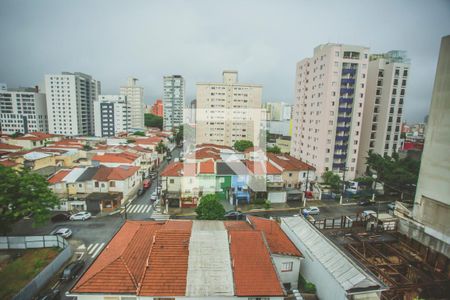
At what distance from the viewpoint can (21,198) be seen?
20.1 meters

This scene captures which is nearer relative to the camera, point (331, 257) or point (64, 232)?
point (331, 257)

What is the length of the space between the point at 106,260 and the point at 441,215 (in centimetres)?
2856

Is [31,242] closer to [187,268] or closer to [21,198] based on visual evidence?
[21,198]

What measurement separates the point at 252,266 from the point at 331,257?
20.8ft

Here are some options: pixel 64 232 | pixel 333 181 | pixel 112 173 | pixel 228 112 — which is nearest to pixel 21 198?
pixel 64 232

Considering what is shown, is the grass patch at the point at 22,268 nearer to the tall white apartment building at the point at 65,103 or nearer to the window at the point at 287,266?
the window at the point at 287,266

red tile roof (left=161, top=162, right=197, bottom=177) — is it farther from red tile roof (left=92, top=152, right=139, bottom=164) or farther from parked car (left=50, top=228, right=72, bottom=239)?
parked car (left=50, top=228, right=72, bottom=239)

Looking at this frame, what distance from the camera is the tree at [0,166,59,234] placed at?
19469 mm

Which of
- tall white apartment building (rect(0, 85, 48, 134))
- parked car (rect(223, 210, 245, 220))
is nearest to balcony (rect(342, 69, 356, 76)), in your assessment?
parked car (rect(223, 210, 245, 220))

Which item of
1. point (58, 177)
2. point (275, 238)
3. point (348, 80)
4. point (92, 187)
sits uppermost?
point (348, 80)

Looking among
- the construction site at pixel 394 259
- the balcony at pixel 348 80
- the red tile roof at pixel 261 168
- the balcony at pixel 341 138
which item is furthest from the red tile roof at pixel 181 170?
the balcony at pixel 348 80

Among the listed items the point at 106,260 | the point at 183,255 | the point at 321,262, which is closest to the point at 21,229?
the point at 106,260

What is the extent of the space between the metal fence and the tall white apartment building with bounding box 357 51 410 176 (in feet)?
180

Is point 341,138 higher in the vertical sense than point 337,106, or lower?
lower
